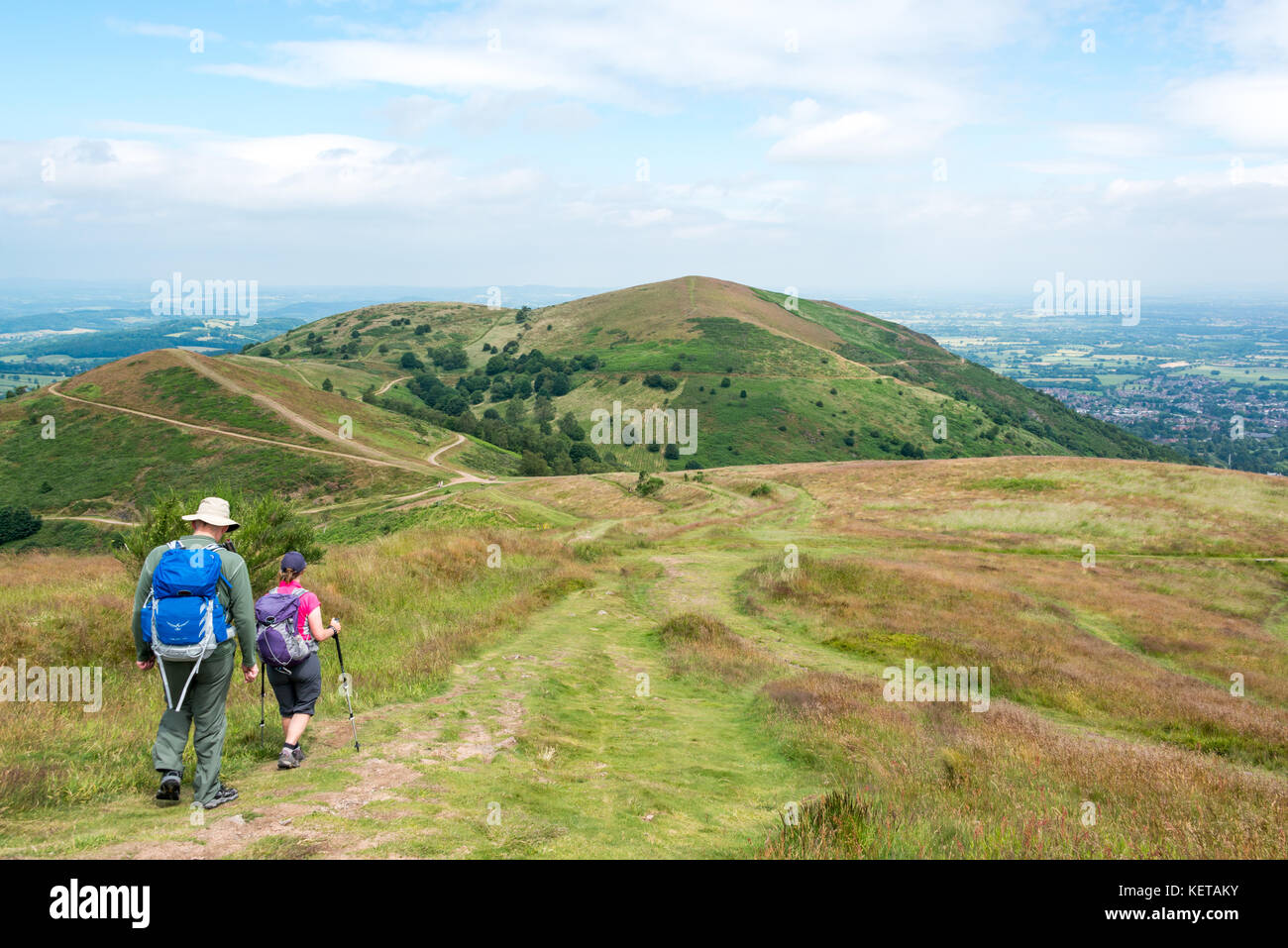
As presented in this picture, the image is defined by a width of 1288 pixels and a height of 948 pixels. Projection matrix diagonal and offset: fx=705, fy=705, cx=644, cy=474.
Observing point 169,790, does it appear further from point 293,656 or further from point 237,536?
point 237,536

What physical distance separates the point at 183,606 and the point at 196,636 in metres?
0.32

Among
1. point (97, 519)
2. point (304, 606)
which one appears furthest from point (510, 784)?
point (97, 519)

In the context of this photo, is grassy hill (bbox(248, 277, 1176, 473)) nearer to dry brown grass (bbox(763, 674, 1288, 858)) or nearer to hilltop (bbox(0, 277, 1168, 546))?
→ hilltop (bbox(0, 277, 1168, 546))

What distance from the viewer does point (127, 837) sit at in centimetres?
591

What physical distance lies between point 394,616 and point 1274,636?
2993 cm

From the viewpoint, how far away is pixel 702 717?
13000 millimetres

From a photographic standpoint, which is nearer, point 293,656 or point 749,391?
point 293,656

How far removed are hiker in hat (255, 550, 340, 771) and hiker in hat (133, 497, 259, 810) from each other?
0.86 meters

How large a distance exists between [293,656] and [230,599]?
4.45 ft

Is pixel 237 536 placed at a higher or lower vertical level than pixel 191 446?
Result: lower

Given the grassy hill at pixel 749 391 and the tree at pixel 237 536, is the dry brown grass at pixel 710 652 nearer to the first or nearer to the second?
the tree at pixel 237 536

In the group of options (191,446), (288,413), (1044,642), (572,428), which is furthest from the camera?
(572,428)

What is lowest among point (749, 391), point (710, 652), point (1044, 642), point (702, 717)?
point (1044, 642)

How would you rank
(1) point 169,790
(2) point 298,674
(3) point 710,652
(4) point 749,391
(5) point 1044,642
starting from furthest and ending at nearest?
(4) point 749,391 → (5) point 1044,642 → (3) point 710,652 → (2) point 298,674 → (1) point 169,790
